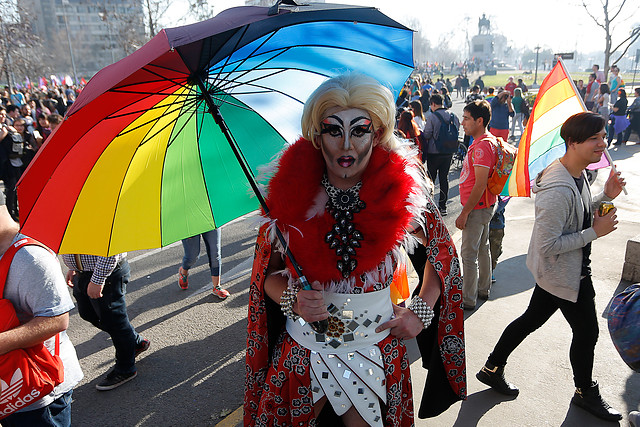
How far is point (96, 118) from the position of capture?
1596mm

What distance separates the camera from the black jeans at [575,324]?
8.79ft

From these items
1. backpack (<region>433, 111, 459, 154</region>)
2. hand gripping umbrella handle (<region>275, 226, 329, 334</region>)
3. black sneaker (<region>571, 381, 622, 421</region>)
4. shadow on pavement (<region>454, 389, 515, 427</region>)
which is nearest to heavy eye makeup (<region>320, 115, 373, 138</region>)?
hand gripping umbrella handle (<region>275, 226, 329, 334</region>)

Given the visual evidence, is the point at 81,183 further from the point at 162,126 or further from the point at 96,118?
the point at 162,126

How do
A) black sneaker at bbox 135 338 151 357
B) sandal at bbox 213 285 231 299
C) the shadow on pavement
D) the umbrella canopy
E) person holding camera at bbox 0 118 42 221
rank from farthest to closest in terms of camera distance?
person holding camera at bbox 0 118 42 221, sandal at bbox 213 285 231 299, black sneaker at bbox 135 338 151 357, the shadow on pavement, the umbrella canopy

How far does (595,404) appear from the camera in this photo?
111 inches

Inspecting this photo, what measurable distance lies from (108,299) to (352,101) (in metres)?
2.48

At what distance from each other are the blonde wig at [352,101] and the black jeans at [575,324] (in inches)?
68.9

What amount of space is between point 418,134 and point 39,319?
21.5ft

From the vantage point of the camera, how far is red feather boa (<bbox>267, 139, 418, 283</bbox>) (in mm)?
1772

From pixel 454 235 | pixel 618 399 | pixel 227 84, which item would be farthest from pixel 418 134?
pixel 227 84

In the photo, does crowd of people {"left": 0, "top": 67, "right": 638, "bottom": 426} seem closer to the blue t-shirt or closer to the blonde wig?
the blonde wig

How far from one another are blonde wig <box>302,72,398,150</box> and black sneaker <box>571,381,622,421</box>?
232cm

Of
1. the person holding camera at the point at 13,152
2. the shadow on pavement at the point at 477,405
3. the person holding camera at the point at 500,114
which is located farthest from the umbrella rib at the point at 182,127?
the person holding camera at the point at 500,114

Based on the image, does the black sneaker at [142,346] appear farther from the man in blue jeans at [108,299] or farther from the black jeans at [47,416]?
the black jeans at [47,416]
